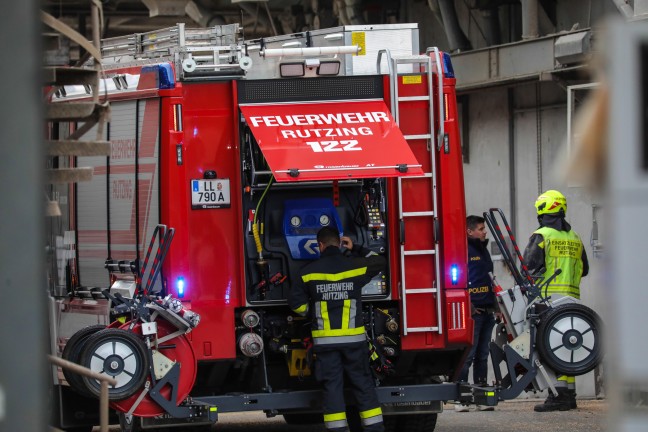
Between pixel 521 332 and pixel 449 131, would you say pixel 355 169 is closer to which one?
pixel 449 131

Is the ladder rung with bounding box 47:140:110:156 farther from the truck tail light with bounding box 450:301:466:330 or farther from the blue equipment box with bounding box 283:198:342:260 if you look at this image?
the truck tail light with bounding box 450:301:466:330

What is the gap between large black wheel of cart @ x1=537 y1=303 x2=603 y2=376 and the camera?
31.4ft

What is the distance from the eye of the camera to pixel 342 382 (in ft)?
30.8

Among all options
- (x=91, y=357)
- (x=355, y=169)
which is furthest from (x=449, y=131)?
(x=91, y=357)

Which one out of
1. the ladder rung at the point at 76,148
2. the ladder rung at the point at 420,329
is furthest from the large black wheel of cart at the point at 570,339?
the ladder rung at the point at 76,148

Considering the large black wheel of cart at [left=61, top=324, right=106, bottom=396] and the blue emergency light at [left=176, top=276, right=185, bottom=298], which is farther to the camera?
the blue emergency light at [left=176, top=276, right=185, bottom=298]

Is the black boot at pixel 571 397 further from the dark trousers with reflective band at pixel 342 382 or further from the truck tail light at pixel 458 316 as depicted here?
the dark trousers with reflective band at pixel 342 382

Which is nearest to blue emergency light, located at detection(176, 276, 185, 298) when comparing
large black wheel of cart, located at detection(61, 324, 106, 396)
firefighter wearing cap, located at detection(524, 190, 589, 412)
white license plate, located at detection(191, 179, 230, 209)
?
white license plate, located at detection(191, 179, 230, 209)

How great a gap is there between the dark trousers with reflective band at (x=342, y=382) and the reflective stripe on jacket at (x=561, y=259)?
9.99 feet

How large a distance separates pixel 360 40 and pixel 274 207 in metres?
1.34

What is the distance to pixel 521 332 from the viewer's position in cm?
983

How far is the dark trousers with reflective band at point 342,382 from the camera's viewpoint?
932cm

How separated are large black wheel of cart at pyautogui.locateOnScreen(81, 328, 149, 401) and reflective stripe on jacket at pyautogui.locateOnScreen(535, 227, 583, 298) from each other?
172 inches

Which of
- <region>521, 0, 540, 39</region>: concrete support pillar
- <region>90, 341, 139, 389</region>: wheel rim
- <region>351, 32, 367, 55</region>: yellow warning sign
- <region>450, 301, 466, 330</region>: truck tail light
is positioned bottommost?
<region>90, 341, 139, 389</region>: wheel rim
